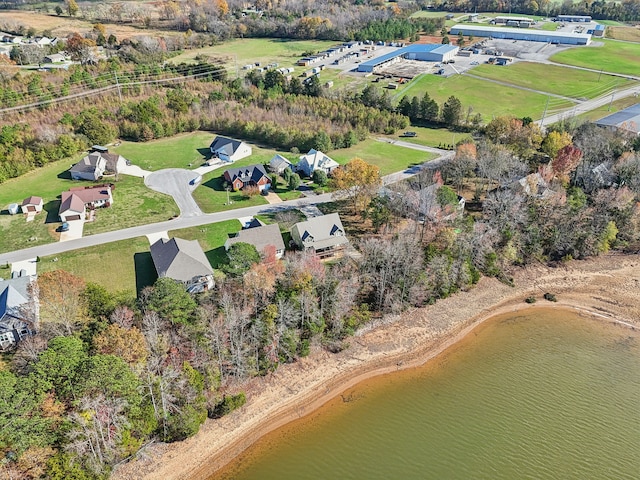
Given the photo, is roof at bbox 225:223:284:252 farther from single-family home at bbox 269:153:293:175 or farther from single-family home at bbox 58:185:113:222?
single-family home at bbox 58:185:113:222

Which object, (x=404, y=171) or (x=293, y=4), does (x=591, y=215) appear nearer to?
(x=404, y=171)

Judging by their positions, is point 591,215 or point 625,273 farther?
point 591,215

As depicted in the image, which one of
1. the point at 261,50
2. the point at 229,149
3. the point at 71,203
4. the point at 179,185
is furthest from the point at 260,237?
the point at 261,50

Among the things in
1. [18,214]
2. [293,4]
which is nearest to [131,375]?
[18,214]

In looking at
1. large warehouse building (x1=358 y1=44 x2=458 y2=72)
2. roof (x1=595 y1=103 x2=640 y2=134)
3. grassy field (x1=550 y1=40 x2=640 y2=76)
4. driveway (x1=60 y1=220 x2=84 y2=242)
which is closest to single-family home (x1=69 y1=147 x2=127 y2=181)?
driveway (x1=60 y1=220 x2=84 y2=242)

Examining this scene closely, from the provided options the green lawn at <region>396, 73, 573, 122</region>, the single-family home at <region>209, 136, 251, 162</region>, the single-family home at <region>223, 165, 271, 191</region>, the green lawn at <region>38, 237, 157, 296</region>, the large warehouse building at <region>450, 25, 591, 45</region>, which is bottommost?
the green lawn at <region>38, 237, 157, 296</region>
